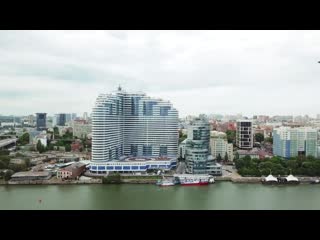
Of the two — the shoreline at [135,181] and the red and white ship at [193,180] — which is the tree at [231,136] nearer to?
the shoreline at [135,181]

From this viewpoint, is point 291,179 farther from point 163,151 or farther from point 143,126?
point 143,126

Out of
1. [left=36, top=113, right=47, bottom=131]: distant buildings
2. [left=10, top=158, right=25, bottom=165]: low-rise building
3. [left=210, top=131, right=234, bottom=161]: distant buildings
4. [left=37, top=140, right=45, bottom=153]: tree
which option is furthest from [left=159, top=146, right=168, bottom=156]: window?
[left=36, top=113, right=47, bottom=131]: distant buildings

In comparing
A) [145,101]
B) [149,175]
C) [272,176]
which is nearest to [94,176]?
[149,175]

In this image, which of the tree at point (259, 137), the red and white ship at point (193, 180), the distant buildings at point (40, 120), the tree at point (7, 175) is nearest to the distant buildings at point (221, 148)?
the red and white ship at point (193, 180)

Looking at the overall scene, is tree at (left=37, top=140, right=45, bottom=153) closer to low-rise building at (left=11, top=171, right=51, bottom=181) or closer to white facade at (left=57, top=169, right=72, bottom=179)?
low-rise building at (left=11, top=171, right=51, bottom=181)

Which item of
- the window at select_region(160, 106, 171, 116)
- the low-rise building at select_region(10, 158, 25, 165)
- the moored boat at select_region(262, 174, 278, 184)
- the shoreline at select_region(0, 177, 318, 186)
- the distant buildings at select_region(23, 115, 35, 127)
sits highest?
the window at select_region(160, 106, 171, 116)

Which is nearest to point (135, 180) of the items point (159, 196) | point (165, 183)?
point (165, 183)
